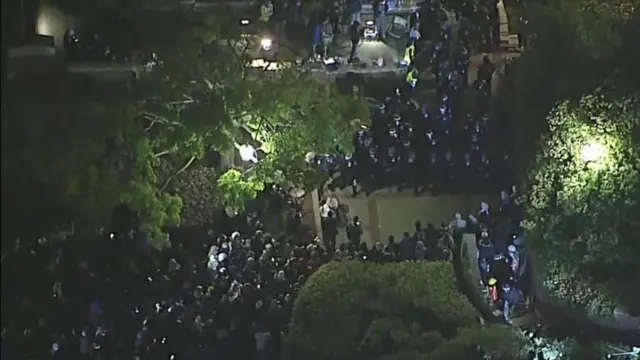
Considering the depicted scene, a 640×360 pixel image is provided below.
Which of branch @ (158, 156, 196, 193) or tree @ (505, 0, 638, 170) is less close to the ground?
tree @ (505, 0, 638, 170)

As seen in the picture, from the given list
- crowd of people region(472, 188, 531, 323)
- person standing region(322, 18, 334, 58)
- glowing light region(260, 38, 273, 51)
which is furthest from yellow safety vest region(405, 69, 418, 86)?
glowing light region(260, 38, 273, 51)

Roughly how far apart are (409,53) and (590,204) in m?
1.79

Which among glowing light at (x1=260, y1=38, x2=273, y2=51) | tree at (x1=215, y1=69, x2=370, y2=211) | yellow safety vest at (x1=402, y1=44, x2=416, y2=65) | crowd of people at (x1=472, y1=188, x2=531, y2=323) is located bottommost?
crowd of people at (x1=472, y1=188, x2=531, y2=323)

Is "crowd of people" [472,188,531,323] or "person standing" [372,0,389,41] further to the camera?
"person standing" [372,0,389,41]

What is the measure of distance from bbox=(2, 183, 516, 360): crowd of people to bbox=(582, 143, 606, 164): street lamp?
0.99 m

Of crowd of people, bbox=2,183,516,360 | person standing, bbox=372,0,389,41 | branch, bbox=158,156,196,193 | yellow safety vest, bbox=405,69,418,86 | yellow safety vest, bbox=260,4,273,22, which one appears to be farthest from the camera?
yellow safety vest, bbox=405,69,418,86

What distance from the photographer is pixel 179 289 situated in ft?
16.4

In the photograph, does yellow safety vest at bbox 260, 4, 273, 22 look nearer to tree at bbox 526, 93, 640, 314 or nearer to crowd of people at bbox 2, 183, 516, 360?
crowd of people at bbox 2, 183, 516, 360

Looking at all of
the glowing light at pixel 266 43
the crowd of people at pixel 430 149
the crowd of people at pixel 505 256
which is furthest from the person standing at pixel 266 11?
the crowd of people at pixel 505 256

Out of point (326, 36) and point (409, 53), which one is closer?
point (326, 36)

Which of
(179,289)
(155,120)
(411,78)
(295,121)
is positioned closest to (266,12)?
(295,121)

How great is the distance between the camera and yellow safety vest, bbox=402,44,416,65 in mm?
6738

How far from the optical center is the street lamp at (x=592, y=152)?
5.73 metres

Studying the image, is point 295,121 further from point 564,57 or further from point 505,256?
point 564,57
